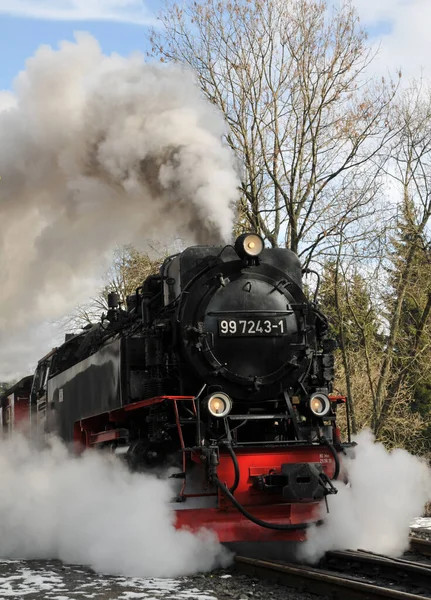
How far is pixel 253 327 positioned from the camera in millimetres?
7707

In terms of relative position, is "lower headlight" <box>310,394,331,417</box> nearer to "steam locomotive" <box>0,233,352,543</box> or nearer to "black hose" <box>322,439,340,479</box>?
"steam locomotive" <box>0,233,352,543</box>

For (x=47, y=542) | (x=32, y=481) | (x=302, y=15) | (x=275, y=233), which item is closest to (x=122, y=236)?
(x=32, y=481)

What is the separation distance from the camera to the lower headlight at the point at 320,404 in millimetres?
7815

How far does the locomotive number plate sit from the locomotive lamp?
644mm

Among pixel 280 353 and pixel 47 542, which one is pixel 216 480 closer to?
pixel 280 353

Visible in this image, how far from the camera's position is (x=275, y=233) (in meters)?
16.7

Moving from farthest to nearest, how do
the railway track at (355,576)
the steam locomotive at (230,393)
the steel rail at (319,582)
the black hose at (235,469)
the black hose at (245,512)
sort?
the steam locomotive at (230,393) < the black hose at (235,469) < the black hose at (245,512) < the railway track at (355,576) < the steel rail at (319,582)

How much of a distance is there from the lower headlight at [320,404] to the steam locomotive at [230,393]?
0.01 meters

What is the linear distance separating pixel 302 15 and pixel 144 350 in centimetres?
1028

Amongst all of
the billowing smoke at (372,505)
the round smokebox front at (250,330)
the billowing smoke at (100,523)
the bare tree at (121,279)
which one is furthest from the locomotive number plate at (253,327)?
the bare tree at (121,279)

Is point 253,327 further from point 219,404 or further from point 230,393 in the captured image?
point 219,404

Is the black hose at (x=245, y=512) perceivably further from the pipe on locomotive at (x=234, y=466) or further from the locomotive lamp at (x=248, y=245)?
the locomotive lamp at (x=248, y=245)

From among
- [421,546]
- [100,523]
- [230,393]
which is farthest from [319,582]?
[421,546]

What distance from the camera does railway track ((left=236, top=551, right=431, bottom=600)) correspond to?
545cm
